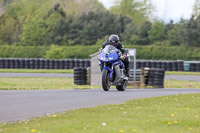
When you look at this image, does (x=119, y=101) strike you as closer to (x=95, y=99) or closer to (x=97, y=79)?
(x=95, y=99)

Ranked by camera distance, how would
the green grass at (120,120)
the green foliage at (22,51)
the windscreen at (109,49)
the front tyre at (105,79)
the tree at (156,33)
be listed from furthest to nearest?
the tree at (156,33) < the green foliage at (22,51) < the windscreen at (109,49) < the front tyre at (105,79) < the green grass at (120,120)

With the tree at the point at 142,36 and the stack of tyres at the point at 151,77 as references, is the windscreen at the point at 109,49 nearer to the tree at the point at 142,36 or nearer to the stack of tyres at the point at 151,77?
the stack of tyres at the point at 151,77

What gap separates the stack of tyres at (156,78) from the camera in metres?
21.3

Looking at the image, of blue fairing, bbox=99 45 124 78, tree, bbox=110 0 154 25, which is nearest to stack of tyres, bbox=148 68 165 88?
blue fairing, bbox=99 45 124 78

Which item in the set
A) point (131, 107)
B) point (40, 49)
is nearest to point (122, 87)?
point (131, 107)

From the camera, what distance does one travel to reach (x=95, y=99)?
38.9 ft

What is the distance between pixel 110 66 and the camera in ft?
44.2

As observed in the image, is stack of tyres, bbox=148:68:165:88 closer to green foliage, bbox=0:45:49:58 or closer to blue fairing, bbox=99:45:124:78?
blue fairing, bbox=99:45:124:78

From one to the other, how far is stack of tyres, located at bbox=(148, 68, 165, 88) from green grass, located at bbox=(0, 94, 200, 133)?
1055 centimetres

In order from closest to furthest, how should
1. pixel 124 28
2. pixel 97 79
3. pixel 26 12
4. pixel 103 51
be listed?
pixel 103 51, pixel 97 79, pixel 124 28, pixel 26 12

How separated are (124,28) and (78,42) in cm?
793

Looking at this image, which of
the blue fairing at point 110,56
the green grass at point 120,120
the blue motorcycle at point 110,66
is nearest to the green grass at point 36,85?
the blue motorcycle at point 110,66

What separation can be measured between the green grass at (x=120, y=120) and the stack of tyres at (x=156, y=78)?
1055 centimetres

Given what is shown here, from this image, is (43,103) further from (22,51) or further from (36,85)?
(22,51)
